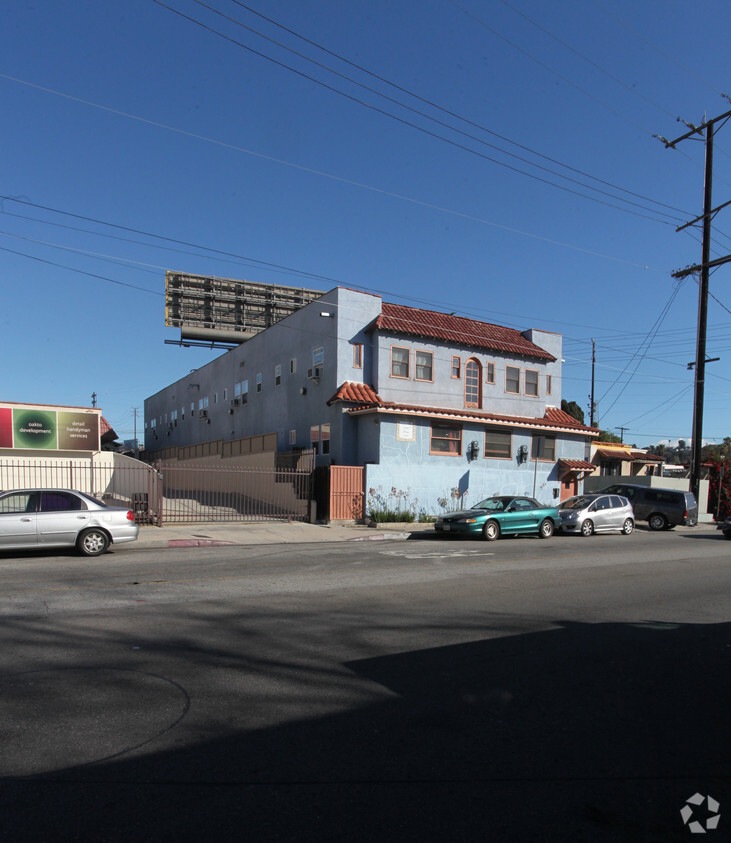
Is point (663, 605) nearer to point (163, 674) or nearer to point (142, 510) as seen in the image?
point (163, 674)

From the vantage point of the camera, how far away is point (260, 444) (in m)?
31.0

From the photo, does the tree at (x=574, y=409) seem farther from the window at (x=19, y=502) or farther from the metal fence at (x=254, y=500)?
the window at (x=19, y=502)

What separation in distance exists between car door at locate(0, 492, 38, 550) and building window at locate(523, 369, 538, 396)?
74.3 ft

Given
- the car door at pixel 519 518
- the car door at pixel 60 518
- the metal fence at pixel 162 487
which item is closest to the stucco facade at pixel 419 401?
the metal fence at pixel 162 487

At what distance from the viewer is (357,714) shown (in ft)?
15.2

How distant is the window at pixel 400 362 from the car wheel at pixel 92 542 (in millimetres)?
14664

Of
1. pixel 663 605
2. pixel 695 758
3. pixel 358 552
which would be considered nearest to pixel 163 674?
pixel 695 758

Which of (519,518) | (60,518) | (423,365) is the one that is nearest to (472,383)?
(423,365)

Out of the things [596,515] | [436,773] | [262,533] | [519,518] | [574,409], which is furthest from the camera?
[574,409]

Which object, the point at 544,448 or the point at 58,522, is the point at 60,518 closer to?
the point at 58,522

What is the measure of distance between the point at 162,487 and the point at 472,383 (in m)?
14.2

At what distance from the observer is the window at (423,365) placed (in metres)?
26.5

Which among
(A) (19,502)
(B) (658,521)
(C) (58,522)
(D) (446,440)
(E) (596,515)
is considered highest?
(D) (446,440)

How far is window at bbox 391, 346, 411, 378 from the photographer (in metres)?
25.9
